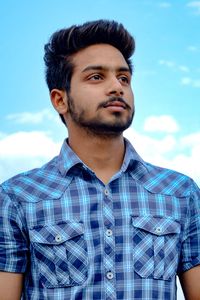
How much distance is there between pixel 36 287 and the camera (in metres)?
3.86

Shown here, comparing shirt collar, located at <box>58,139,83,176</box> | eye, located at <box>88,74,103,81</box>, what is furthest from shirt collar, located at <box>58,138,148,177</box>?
eye, located at <box>88,74,103,81</box>

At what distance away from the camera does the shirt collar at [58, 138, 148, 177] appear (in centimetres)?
410

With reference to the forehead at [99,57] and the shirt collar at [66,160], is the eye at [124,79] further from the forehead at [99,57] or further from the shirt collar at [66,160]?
the shirt collar at [66,160]

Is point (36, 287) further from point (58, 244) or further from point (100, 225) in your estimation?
point (100, 225)

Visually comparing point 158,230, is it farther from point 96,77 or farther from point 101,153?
point 96,77

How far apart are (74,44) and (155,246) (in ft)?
5.81

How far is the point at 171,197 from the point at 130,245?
1.87 ft

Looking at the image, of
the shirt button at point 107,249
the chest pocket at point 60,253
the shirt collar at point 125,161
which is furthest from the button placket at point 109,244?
the shirt collar at point 125,161

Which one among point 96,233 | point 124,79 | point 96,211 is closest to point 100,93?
point 124,79

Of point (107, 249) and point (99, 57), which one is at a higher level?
point (99, 57)

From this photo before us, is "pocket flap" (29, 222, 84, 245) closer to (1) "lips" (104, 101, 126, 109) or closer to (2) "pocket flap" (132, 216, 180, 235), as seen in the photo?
(2) "pocket flap" (132, 216, 180, 235)

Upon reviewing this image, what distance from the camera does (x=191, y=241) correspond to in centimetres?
409

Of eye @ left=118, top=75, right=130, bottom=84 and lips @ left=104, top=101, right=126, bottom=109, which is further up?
eye @ left=118, top=75, right=130, bottom=84

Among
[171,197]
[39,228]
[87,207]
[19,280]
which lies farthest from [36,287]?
[171,197]
